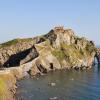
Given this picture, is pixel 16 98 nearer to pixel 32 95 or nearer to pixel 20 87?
pixel 32 95

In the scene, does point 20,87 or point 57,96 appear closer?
point 57,96

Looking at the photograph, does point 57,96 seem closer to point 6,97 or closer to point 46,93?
point 46,93

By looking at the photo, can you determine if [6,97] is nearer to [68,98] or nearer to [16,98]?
[16,98]

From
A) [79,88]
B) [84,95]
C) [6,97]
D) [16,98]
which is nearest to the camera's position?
[6,97]

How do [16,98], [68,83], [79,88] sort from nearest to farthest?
[16,98] → [79,88] → [68,83]

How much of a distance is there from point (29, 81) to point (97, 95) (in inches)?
2068

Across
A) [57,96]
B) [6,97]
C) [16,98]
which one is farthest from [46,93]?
[6,97]

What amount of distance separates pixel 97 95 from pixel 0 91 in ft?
167

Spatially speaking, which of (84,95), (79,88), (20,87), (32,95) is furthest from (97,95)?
(20,87)

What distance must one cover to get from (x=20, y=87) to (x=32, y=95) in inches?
889

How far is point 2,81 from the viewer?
157500mm

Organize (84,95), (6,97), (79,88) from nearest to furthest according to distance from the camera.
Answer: (6,97), (84,95), (79,88)

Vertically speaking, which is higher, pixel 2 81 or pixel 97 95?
pixel 2 81

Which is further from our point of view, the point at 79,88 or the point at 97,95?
the point at 79,88
